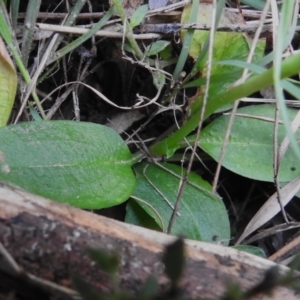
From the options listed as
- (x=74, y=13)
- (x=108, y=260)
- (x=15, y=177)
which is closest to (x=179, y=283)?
(x=108, y=260)

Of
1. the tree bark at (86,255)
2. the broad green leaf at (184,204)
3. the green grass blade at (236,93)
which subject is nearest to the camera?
the tree bark at (86,255)

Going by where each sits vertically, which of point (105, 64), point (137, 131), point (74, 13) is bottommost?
point (137, 131)

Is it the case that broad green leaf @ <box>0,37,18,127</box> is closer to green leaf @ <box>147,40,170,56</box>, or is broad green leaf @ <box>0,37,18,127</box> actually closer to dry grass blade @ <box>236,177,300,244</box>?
green leaf @ <box>147,40,170,56</box>

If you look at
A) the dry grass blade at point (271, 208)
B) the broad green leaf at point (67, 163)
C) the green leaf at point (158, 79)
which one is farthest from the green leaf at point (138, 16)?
the dry grass blade at point (271, 208)

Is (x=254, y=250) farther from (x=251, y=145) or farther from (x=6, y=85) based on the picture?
(x=6, y=85)

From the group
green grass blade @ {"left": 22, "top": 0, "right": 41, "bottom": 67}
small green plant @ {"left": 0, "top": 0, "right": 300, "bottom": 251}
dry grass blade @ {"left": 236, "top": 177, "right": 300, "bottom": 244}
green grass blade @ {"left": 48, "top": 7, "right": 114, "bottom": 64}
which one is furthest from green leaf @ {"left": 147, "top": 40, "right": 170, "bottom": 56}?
dry grass blade @ {"left": 236, "top": 177, "right": 300, "bottom": 244}

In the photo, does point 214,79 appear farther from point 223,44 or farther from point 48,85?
point 48,85

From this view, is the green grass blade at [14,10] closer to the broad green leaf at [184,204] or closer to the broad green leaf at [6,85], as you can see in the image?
the broad green leaf at [6,85]
